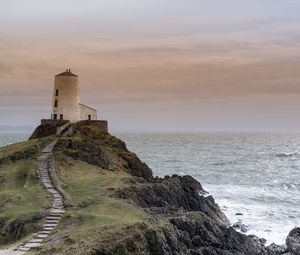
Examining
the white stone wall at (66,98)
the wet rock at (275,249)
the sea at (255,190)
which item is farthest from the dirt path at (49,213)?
the white stone wall at (66,98)

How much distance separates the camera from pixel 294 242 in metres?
45.2

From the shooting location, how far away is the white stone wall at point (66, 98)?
78.4 metres

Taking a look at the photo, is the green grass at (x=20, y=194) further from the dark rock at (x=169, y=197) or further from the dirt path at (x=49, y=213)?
the dark rock at (x=169, y=197)

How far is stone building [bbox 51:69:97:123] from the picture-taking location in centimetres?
7838

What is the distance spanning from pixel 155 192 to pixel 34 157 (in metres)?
15.7

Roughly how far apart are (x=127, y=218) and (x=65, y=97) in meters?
46.8

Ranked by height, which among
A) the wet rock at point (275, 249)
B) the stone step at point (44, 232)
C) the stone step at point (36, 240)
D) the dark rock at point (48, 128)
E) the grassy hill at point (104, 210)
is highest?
the dark rock at point (48, 128)

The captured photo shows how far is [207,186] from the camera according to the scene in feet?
281

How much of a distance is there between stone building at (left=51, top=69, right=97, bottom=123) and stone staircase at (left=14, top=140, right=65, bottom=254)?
20.5 metres

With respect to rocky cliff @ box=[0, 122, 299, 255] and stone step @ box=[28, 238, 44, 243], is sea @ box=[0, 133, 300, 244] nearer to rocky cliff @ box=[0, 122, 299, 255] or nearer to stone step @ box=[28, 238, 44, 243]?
rocky cliff @ box=[0, 122, 299, 255]

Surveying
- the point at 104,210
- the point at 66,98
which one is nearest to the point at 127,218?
the point at 104,210

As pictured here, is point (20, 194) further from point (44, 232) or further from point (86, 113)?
point (86, 113)

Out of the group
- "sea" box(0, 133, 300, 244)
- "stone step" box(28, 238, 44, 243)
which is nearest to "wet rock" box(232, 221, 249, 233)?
"sea" box(0, 133, 300, 244)

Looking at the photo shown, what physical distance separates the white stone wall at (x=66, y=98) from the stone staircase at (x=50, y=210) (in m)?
20.5
